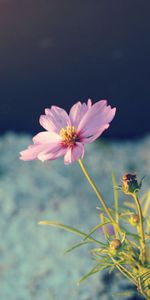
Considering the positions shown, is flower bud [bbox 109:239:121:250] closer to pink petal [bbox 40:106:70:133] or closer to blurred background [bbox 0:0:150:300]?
pink petal [bbox 40:106:70:133]

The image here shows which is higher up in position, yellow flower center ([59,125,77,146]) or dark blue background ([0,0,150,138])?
dark blue background ([0,0,150,138])

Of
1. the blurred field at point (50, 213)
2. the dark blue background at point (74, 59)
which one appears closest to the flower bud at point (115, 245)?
the blurred field at point (50, 213)

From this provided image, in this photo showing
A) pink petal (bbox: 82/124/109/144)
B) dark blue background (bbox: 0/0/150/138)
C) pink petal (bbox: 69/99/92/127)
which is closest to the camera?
pink petal (bbox: 82/124/109/144)

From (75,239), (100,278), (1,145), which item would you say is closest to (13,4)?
(1,145)

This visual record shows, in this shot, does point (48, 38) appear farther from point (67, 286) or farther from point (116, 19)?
point (67, 286)

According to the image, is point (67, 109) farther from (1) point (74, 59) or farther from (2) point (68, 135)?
(2) point (68, 135)

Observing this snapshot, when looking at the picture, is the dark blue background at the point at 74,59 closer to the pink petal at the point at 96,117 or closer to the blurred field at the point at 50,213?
the blurred field at the point at 50,213

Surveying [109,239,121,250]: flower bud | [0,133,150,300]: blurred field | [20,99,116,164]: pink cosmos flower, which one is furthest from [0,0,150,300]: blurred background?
[20,99,116,164]: pink cosmos flower
